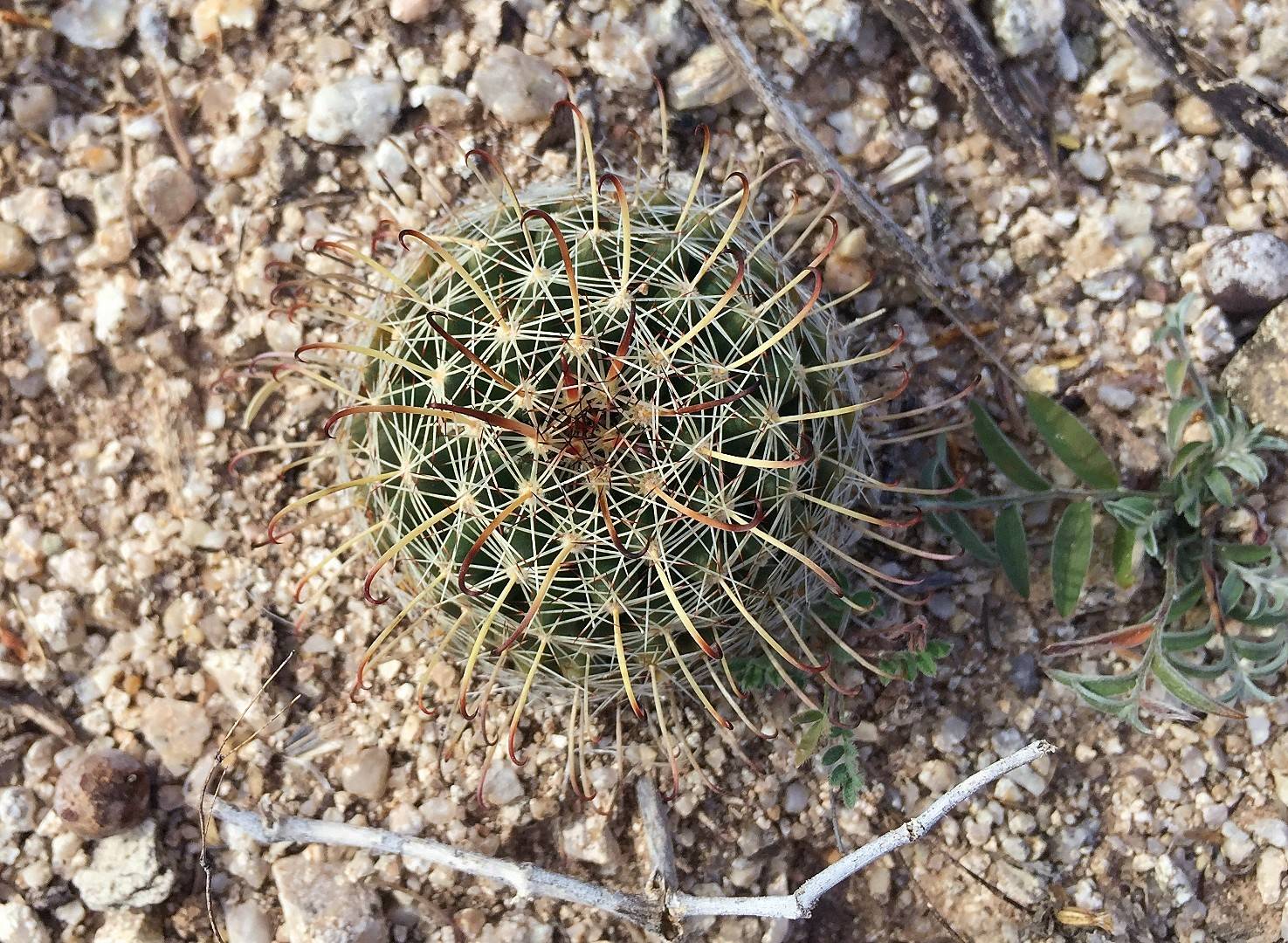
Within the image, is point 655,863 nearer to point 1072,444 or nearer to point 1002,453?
point 1002,453

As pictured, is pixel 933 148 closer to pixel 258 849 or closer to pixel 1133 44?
pixel 1133 44

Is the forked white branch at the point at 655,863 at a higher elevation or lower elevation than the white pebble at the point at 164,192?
lower

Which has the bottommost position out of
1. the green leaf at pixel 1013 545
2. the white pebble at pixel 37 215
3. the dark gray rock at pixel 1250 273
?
the green leaf at pixel 1013 545

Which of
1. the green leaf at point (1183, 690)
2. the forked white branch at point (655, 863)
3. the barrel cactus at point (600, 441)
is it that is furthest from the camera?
the green leaf at point (1183, 690)

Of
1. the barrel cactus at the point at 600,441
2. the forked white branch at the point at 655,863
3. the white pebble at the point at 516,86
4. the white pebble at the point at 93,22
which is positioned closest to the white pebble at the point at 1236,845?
the forked white branch at the point at 655,863

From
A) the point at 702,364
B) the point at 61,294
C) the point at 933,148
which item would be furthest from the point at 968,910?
the point at 61,294

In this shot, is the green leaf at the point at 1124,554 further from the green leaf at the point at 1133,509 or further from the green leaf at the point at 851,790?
the green leaf at the point at 851,790
